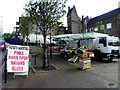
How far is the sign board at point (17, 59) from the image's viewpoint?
39.2 feet

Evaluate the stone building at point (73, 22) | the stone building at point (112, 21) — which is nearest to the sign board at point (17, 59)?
the stone building at point (112, 21)

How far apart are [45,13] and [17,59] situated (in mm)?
4678

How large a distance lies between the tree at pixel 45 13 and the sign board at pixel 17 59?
318 centimetres

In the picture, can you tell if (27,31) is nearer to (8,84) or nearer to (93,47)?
(93,47)

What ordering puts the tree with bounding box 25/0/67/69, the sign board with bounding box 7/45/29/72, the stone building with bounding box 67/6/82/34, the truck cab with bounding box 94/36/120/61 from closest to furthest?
1. the sign board with bounding box 7/45/29/72
2. the tree with bounding box 25/0/67/69
3. the truck cab with bounding box 94/36/120/61
4. the stone building with bounding box 67/6/82/34

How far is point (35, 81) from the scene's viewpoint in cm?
1094

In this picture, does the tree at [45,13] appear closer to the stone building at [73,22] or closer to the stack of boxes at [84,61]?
the stack of boxes at [84,61]

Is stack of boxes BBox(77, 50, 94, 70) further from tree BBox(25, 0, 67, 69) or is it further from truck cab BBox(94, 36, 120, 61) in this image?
truck cab BBox(94, 36, 120, 61)

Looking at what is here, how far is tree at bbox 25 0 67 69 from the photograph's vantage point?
1566 cm

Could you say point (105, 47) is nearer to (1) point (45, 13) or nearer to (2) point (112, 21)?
(1) point (45, 13)

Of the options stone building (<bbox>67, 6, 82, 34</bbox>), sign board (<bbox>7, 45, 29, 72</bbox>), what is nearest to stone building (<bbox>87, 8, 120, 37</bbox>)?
stone building (<bbox>67, 6, 82, 34</bbox>)

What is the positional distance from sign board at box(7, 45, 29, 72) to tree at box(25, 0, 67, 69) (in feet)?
10.4

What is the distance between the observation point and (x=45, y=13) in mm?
15672

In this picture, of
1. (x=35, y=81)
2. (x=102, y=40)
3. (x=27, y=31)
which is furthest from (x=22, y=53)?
(x=27, y=31)
